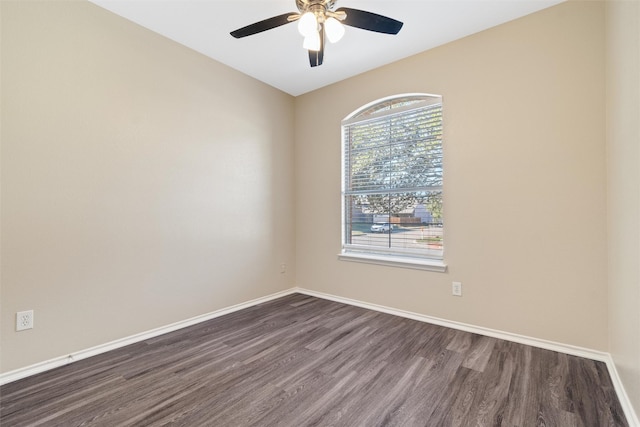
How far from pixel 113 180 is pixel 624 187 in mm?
3528

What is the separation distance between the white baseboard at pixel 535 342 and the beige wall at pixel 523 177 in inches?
1.8

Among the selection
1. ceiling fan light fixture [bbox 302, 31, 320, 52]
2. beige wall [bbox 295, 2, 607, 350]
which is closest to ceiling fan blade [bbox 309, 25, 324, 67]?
ceiling fan light fixture [bbox 302, 31, 320, 52]

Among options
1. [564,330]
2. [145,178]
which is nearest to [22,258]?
[145,178]

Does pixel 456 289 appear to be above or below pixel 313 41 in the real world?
below

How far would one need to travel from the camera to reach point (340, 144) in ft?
11.7

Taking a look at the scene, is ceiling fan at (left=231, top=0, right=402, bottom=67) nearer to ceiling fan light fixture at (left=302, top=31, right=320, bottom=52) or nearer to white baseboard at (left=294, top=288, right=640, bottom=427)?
ceiling fan light fixture at (left=302, top=31, right=320, bottom=52)

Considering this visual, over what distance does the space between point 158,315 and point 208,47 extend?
2.61 meters

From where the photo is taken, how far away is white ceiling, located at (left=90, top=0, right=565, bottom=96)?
2.23 meters

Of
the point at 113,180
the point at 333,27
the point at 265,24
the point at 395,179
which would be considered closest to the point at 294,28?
the point at 265,24

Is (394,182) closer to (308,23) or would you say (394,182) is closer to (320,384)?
(308,23)

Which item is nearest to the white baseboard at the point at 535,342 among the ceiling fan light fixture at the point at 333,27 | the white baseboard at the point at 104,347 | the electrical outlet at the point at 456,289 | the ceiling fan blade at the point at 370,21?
the electrical outlet at the point at 456,289

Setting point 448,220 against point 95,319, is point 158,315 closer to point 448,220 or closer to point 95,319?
point 95,319

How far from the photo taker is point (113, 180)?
2320mm

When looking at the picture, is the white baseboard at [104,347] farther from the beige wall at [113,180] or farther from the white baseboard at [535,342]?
the white baseboard at [535,342]
